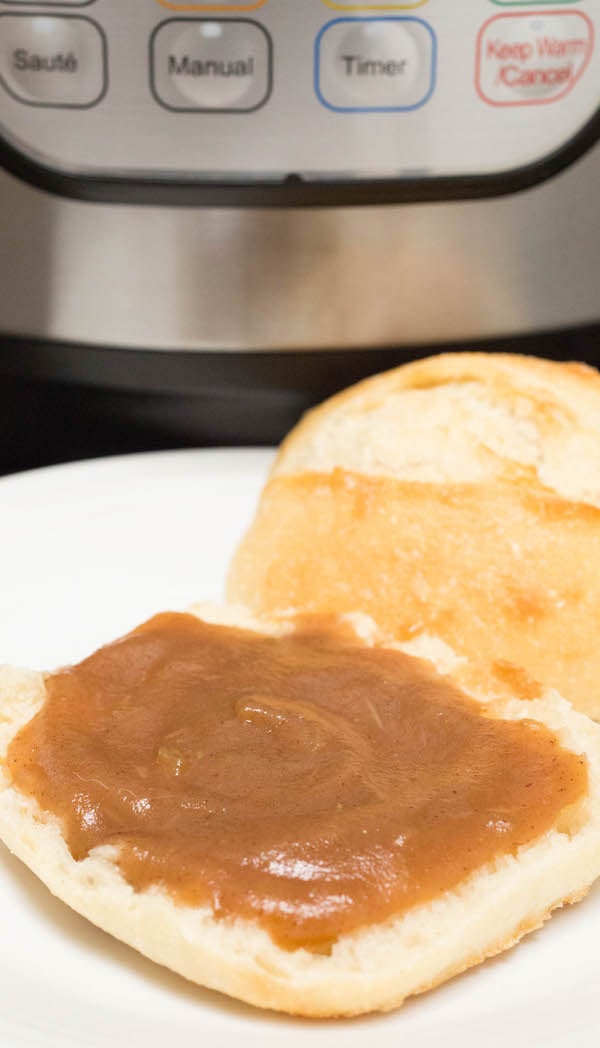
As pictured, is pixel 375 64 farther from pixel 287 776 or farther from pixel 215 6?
pixel 287 776

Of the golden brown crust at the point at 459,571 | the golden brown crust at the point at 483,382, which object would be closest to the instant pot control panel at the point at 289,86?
the golden brown crust at the point at 483,382

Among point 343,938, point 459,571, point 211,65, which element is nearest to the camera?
point 343,938

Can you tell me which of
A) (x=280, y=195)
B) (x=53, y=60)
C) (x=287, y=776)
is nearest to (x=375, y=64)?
(x=280, y=195)

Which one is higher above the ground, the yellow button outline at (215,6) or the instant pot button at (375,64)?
the yellow button outline at (215,6)

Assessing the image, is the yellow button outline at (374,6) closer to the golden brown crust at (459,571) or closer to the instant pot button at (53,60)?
the instant pot button at (53,60)

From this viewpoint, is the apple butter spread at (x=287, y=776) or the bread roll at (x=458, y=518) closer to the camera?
the apple butter spread at (x=287, y=776)

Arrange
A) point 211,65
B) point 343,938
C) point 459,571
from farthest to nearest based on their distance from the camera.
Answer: point 211,65, point 459,571, point 343,938

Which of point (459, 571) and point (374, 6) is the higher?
point (374, 6)
